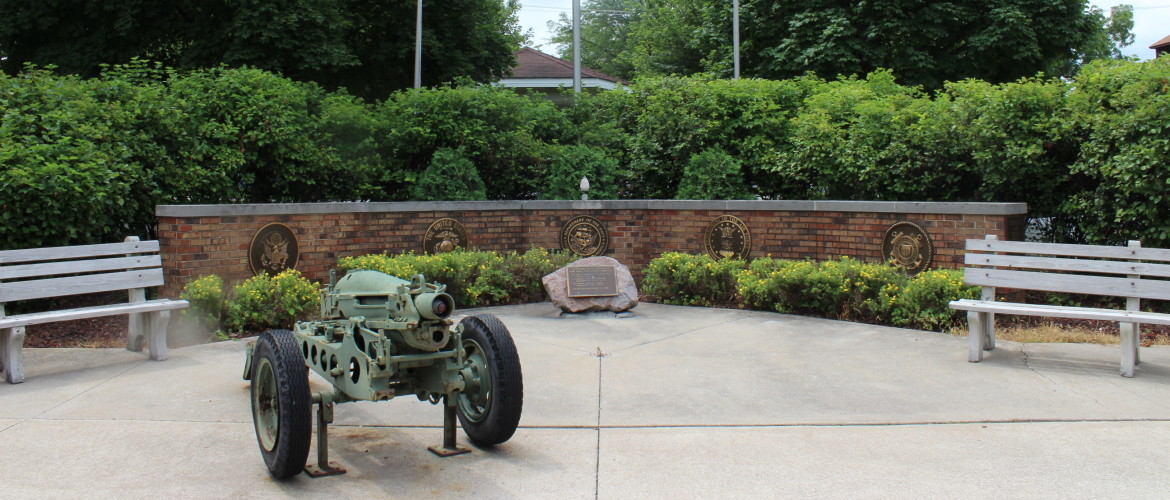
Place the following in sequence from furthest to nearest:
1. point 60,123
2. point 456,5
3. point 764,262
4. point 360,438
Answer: point 456,5 < point 764,262 < point 60,123 < point 360,438

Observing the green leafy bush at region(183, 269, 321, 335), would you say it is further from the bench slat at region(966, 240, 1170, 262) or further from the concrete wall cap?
the bench slat at region(966, 240, 1170, 262)

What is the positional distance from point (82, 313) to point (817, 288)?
6169mm

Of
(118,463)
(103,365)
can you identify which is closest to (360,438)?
(118,463)

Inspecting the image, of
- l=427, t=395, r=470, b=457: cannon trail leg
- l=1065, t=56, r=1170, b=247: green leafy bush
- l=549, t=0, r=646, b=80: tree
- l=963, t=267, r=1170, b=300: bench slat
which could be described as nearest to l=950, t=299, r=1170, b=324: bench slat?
l=963, t=267, r=1170, b=300: bench slat

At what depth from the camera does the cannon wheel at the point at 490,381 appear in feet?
14.6

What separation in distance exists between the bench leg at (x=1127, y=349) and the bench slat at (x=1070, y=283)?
0.34m

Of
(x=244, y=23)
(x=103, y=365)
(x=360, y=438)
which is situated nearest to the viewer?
(x=360, y=438)

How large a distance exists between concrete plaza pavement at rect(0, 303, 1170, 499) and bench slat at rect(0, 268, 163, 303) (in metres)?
0.57

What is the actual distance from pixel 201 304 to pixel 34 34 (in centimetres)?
1340

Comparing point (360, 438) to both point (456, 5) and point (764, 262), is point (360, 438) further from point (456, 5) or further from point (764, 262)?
point (456, 5)

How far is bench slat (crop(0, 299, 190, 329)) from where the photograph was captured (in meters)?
6.11

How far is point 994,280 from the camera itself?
679cm

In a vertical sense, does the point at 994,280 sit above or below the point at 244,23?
below

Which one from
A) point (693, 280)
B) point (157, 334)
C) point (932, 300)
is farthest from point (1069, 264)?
point (157, 334)
